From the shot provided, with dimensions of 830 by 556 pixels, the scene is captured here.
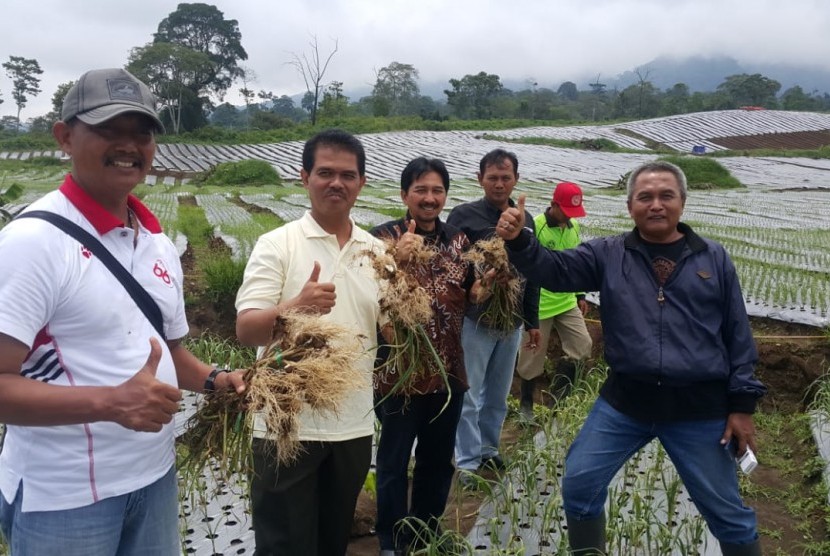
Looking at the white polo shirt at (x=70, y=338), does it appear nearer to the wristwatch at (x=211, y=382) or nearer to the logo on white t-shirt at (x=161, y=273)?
the logo on white t-shirt at (x=161, y=273)

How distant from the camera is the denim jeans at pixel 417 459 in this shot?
2.32 m

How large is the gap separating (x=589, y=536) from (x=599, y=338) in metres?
2.86

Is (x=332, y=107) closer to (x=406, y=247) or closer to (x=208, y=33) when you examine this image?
(x=208, y=33)

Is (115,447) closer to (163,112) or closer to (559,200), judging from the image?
(559,200)

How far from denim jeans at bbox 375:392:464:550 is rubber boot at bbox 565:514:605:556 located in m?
0.52

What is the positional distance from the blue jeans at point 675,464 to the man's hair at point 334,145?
1272mm

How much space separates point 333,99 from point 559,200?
1499 inches

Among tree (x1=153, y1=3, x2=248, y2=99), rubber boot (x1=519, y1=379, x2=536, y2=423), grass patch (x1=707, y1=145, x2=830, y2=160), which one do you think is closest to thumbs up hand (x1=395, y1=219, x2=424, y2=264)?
rubber boot (x1=519, y1=379, x2=536, y2=423)

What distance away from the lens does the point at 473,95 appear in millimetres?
46031

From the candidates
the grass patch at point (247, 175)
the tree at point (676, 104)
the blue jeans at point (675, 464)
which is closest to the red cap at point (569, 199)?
the blue jeans at point (675, 464)

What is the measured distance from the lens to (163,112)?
35.3 metres

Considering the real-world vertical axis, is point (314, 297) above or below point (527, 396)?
above

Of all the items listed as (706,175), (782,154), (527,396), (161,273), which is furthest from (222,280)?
(782,154)

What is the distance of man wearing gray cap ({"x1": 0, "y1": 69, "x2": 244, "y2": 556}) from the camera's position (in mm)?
1171
